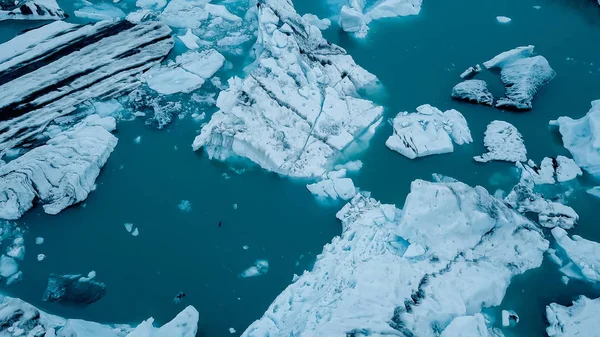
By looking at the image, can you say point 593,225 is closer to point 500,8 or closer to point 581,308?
point 581,308

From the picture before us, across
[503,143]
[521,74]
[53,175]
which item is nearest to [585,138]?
[503,143]

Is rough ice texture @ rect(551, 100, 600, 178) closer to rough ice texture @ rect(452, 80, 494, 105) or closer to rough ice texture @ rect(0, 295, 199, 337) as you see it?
rough ice texture @ rect(452, 80, 494, 105)

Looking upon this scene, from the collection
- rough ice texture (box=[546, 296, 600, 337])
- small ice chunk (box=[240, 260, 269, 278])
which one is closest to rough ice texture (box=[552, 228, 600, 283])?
rough ice texture (box=[546, 296, 600, 337])

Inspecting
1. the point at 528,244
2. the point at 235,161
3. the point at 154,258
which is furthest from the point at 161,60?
the point at 528,244

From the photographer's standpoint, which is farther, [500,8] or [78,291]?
[500,8]

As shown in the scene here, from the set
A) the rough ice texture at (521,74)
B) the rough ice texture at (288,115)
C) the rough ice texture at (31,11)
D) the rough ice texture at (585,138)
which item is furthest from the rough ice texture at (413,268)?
the rough ice texture at (31,11)

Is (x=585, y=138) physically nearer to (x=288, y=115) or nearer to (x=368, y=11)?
(x=288, y=115)
